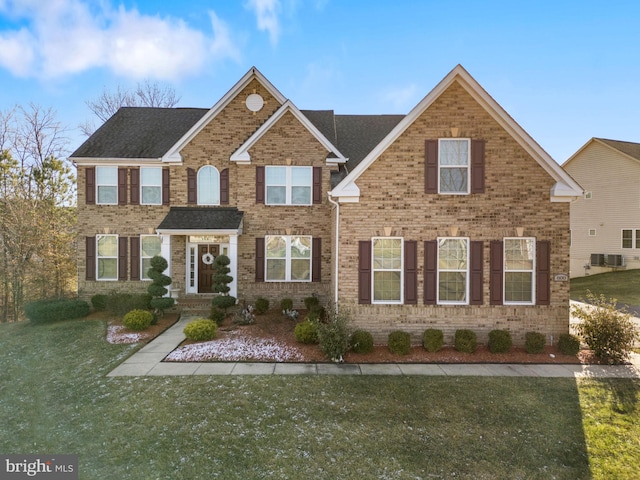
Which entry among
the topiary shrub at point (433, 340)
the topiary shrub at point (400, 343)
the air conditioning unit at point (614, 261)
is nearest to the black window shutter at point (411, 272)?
the topiary shrub at point (433, 340)

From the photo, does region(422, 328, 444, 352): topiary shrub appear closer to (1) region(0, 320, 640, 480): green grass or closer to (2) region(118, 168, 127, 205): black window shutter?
(1) region(0, 320, 640, 480): green grass

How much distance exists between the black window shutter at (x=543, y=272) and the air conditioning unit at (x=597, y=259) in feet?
67.3

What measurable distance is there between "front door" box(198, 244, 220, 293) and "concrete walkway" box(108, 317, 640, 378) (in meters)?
6.16

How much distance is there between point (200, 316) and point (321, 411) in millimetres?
9081

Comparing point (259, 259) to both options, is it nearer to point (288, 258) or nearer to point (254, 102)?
point (288, 258)

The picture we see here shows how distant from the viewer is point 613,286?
2056 centimetres

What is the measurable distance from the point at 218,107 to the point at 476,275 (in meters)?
12.8

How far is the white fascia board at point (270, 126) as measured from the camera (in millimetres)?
14031

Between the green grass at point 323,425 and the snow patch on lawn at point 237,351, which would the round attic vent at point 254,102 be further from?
the green grass at point 323,425

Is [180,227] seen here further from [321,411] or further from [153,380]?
[321,411]

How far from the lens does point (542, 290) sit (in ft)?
33.2

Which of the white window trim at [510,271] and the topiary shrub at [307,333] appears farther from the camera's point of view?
the white window trim at [510,271]

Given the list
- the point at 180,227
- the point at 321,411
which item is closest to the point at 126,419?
the point at 321,411

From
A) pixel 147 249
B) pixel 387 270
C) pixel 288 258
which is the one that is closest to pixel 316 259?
pixel 288 258
